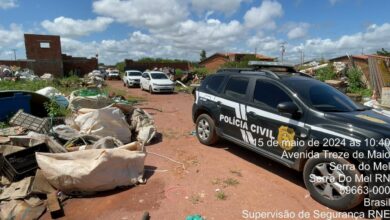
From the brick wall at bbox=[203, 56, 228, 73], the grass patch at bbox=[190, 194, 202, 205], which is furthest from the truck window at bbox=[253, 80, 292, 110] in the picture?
the brick wall at bbox=[203, 56, 228, 73]

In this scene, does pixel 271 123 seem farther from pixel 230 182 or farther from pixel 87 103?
pixel 87 103

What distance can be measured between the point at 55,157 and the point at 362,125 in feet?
14.6

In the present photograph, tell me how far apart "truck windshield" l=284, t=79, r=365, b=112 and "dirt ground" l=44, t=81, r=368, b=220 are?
53.4 inches

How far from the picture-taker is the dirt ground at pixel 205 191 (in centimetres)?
394

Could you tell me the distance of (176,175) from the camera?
5109 mm

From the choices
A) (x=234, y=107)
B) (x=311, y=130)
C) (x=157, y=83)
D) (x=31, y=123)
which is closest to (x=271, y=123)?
(x=311, y=130)

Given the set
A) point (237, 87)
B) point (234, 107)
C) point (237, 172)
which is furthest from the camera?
point (237, 87)

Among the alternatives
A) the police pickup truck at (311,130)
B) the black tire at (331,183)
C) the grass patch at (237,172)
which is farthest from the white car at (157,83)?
Result: the black tire at (331,183)

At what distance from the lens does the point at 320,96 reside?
4684 millimetres

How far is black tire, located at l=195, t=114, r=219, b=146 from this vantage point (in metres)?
6.31

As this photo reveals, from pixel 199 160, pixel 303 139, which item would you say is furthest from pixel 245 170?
pixel 303 139

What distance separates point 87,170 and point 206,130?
3.00m

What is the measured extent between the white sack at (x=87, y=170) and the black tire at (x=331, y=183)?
2778 millimetres

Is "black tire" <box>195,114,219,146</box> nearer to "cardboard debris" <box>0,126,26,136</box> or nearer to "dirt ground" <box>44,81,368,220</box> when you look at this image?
"dirt ground" <box>44,81,368,220</box>
